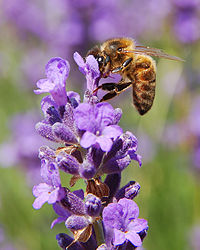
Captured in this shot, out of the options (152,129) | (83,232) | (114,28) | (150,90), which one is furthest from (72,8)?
(83,232)

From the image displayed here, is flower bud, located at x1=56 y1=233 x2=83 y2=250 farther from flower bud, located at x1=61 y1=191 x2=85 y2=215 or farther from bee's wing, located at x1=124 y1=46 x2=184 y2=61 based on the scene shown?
bee's wing, located at x1=124 y1=46 x2=184 y2=61

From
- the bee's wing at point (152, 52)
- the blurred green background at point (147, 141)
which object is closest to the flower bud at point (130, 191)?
the bee's wing at point (152, 52)

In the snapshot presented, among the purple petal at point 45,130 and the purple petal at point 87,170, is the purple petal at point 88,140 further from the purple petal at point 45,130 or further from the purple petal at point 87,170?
the purple petal at point 45,130

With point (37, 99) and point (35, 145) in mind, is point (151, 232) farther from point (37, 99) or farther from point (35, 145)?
point (37, 99)

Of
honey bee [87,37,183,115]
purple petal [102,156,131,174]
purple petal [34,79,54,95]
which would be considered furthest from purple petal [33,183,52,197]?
honey bee [87,37,183,115]

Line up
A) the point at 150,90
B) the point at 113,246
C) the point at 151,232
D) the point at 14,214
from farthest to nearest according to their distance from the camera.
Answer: the point at 14,214, the point at 151,232, the point at 150,90, the point at 113,246
